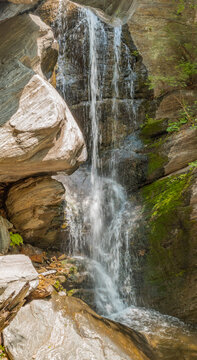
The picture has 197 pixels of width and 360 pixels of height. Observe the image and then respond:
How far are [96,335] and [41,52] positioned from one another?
5268mm

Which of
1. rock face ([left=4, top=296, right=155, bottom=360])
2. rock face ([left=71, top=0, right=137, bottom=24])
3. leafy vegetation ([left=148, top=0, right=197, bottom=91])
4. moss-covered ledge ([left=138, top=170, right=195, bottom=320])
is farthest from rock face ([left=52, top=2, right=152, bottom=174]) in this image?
rock face ([left=4, top=296, right=155, bottom=360])

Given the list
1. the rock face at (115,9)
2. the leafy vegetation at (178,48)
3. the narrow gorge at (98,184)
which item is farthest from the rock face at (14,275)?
the rock face at (115,9)

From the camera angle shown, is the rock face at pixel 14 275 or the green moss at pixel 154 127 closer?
the rock face at pixel 14 275

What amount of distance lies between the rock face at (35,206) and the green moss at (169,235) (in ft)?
7.46

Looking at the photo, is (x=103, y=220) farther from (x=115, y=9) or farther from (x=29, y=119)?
(x=115, y=9)

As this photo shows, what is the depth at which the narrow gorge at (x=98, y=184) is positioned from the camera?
4285 mm

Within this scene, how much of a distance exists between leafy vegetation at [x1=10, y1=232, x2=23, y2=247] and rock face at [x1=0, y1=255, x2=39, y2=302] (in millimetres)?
1190

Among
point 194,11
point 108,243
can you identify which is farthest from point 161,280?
point 194,11

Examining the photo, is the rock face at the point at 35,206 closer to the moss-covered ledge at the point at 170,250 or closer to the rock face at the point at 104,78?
the moss-covered ledge at the point at 170,250

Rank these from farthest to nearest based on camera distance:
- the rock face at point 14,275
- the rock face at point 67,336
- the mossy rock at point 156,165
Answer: the mossy rock at point 156,165
the rock face at point 67,336
the rock face at point 14,275

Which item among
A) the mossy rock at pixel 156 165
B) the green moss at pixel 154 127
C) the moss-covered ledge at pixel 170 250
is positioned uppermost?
the green moss at pixel 154 127

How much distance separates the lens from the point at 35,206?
5.92 meters

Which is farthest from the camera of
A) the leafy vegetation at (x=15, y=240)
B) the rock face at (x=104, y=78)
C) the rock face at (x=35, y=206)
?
the rock face at (x=104, y=78)

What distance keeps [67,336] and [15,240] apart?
2.42 meters
